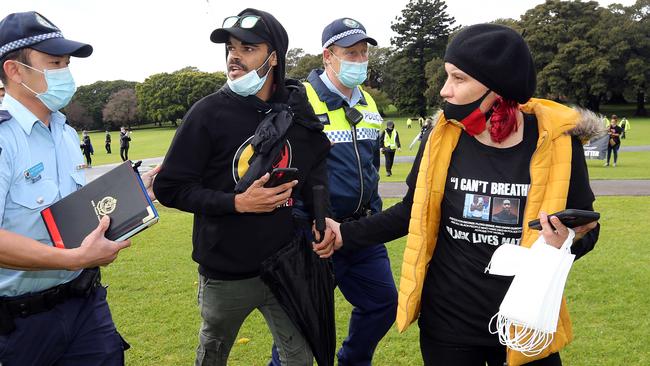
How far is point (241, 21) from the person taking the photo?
9.73 ft

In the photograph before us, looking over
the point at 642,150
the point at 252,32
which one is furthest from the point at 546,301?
the point at 642,150

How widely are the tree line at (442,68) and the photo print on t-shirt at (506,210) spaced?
46340mm

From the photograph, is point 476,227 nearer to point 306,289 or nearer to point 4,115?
point 306,289

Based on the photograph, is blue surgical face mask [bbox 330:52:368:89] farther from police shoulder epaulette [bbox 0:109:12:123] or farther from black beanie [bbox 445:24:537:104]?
police shoulder epaulette [bbox 0:109:12:123]

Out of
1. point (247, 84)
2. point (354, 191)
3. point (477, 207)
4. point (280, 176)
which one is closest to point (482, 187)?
point (477, 207)

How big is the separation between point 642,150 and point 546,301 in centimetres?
2574

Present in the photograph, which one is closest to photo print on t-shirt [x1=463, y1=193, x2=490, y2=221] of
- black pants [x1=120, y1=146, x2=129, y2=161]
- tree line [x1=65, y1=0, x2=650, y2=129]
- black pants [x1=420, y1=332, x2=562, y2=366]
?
black pants [x1=420, y1=332, x2=562, y2=366]

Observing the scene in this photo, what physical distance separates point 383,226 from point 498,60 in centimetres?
111

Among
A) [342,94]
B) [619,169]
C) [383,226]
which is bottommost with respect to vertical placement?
[619,169]

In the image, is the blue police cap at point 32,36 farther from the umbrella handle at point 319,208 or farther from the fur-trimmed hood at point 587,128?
the fur-trimmed hood at point 587,128

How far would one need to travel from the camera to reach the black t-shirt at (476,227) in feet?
7.80

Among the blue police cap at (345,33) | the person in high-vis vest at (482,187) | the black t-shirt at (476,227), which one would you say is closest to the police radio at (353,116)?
the blue police cap at (345,33)

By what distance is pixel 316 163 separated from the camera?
10.8ft

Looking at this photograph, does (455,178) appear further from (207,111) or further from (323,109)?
(323,109)
